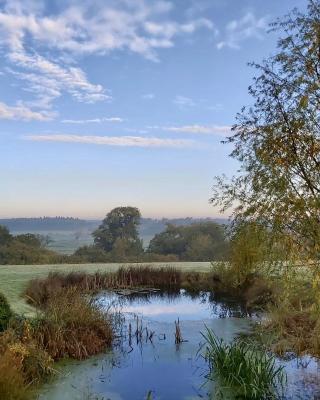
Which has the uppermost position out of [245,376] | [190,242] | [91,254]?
[190,242]

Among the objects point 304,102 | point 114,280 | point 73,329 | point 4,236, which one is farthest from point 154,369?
point 4,236

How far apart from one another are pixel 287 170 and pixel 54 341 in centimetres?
666

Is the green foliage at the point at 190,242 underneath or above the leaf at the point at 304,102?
underneath

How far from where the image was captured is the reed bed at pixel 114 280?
21.4m

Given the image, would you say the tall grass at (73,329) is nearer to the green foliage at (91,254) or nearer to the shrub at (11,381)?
the shrub at (11,381)

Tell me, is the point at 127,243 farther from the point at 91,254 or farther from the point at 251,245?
the point at 251,245

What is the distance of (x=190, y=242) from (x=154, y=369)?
51062mm

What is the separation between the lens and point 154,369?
11.5 m

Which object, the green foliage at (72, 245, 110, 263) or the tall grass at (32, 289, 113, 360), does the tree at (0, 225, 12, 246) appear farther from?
the tall grass at (32, 289, 113, 360)

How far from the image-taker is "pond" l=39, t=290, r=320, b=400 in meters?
9.84

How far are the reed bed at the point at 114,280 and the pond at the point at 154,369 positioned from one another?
546cm

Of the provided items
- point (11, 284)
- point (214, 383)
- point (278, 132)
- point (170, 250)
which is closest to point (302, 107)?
point (278, 132)

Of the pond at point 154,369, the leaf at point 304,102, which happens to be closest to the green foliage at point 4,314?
the pond at point 154,369

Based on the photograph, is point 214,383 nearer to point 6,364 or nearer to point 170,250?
point 6,364
